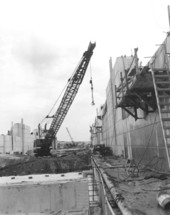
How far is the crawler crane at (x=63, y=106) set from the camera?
36.4 m

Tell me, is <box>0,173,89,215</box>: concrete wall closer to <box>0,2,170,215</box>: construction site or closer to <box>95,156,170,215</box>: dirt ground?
<box>0,2,170,215</box>: construction site

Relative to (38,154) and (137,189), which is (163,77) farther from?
(38,154)

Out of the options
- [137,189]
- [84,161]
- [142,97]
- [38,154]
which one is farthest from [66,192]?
[38,154]

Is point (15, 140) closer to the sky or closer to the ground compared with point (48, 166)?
closer to the sky

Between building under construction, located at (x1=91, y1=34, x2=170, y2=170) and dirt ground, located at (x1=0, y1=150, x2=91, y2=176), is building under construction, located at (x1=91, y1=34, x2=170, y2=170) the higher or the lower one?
the higher one

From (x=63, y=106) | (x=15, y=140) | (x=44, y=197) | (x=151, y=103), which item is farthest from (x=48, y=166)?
(x=15, y=140)

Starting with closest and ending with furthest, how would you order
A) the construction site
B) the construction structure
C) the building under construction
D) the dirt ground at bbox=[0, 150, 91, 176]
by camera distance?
the construction site < the building under construction < the dirt ground at bbox=[0, 150, 91, 176] < the construction structure

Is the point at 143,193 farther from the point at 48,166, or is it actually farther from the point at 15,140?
the point at 15,140

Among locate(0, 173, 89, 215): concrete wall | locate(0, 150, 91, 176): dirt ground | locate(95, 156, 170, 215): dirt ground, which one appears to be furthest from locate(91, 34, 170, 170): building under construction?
locate(0, 150, 91, 176): dirt ground

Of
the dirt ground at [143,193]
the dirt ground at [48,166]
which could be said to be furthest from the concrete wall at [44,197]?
the dirt ground at [48,166]

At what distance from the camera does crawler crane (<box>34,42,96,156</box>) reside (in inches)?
1432

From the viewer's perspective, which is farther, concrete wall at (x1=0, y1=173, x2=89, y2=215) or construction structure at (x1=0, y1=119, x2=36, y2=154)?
construction structure at (x1=0, y1=119, x2=36, y2=154)

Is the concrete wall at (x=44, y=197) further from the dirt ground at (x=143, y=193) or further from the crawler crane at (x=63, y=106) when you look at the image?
the crawler crane at (x=63, y=106)

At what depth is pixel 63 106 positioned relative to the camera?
41.7 meters
